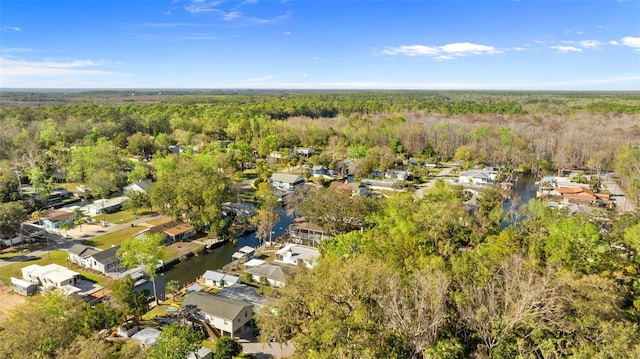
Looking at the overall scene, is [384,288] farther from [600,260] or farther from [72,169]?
[72,169]

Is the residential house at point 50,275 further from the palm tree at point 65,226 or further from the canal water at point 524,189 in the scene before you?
the canal water at point 524,189

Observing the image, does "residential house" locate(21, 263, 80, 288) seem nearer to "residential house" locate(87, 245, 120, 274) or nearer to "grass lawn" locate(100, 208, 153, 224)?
"residential house" locate(87, 245, 120, 274)

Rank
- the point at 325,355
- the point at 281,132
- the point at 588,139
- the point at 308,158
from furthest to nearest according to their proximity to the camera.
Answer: the point at 281,132 → the point at 308,158 → the point at 588,139 → the point at 325,355

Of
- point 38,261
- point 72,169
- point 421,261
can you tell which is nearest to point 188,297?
point 421,261

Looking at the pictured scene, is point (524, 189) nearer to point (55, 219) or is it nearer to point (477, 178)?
point (477, 178)

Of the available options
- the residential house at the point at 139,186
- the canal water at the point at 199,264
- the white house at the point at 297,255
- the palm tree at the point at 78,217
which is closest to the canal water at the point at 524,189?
the white house at the point at 297,255

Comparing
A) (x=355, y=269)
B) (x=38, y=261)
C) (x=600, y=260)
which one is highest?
(x=355, y=269)
